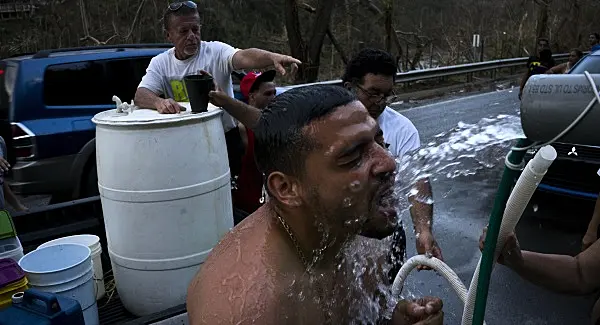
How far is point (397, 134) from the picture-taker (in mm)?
3045

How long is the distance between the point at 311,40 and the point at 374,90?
12.5 meters

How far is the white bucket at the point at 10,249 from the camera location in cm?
277

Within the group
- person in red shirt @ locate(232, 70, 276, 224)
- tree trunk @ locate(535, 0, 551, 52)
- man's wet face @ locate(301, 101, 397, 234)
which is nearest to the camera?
man's wet face @ locate(301, 101, 397, 234)

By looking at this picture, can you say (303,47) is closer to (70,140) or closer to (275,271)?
(70,140)

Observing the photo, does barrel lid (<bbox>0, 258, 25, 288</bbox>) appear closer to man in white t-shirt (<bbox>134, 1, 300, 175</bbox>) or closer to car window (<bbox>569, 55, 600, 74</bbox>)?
man in white t-shirt (<bbox>134, 1, 300, 175</bbox>)

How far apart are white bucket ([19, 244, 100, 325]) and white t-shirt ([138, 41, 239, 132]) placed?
1562 mm

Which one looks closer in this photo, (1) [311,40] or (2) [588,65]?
(2) [588,65]

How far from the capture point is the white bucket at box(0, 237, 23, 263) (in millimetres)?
2770

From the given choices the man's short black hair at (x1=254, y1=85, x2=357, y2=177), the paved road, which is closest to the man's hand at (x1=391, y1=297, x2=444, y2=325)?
the man's short black hair at (x1=254, y1=85, x2=357, y2=177)

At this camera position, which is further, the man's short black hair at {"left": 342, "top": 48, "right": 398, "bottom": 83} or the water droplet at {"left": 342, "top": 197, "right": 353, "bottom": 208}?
the man's short black hair at {"left": 342, "top": 48, "right": 398, "bottom": 83}

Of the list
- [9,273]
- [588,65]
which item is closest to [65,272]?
[9,273]

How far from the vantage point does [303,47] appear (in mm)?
14812

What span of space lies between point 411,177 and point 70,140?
470 centimetres

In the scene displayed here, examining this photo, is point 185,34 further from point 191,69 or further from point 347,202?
point 347,202
